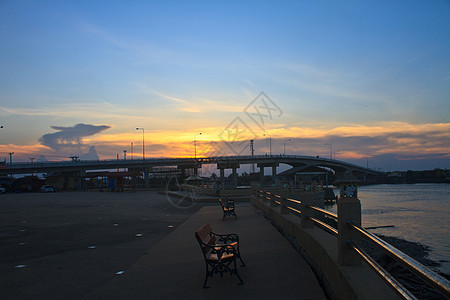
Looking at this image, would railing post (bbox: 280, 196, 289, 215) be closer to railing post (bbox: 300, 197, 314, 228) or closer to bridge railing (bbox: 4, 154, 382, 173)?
railing post (bbox: 300, 197, 314, 228)

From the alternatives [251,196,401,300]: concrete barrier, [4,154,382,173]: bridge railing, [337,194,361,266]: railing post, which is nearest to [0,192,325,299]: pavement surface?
[251,196,401,300]: concrete barrier

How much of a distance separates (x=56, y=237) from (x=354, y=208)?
10079mm

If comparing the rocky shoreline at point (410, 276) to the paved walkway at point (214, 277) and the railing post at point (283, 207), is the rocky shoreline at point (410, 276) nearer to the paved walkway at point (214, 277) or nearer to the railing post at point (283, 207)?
the railing post at point (283, 207)

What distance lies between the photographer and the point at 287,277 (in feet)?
21.0

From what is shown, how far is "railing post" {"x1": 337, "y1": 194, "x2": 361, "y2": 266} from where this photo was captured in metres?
4.69

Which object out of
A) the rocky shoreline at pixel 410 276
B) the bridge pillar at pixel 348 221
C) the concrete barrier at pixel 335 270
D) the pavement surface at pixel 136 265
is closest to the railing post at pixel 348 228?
the bridge pillar at pixel 348 221

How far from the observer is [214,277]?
668cm

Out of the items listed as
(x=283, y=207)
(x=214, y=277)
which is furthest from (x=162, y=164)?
(x=214, y=277)

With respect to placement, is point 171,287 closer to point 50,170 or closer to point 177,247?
point 177,247

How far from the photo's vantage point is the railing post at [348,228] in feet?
15.4

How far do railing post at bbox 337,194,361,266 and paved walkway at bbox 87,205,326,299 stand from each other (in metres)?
0.98

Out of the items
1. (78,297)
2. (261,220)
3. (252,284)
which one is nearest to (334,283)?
(252,284)

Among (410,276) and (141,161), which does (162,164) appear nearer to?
(141,161)

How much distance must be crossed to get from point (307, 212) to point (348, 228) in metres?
3.27
